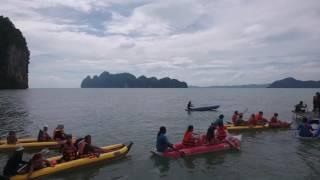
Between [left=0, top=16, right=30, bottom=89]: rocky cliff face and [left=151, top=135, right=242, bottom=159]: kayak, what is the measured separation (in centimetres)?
13027

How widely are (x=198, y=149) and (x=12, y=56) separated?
134642 millimetres

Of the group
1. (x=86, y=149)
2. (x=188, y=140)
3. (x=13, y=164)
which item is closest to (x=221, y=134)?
(x=188, y=140)

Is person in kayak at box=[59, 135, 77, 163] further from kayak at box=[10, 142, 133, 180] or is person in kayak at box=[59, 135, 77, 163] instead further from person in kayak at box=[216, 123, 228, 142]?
person in kayak at box=[216, 123, 228, 142]

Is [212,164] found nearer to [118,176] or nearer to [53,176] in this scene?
[118,176]

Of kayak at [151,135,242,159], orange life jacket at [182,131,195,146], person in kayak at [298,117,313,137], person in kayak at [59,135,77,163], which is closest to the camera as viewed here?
person in kayak at [59,135,77,163]

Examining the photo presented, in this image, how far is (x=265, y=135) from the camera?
28844 millimetres

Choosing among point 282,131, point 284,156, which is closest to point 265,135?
point 282,131

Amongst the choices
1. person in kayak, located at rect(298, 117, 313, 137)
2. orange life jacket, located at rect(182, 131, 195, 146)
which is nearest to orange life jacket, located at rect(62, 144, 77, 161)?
orange life jacket, located at rect(182, 131, 195, 146)

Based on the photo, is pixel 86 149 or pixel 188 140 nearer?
pixel 86 149

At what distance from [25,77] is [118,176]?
15263 centimetres

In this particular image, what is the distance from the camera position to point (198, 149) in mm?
21453

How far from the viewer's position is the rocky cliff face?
461 ft

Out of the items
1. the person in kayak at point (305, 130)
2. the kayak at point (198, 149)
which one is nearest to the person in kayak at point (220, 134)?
the kayak at point (198, 149)

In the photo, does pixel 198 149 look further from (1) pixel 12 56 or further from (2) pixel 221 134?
(1) pixel 12 56
